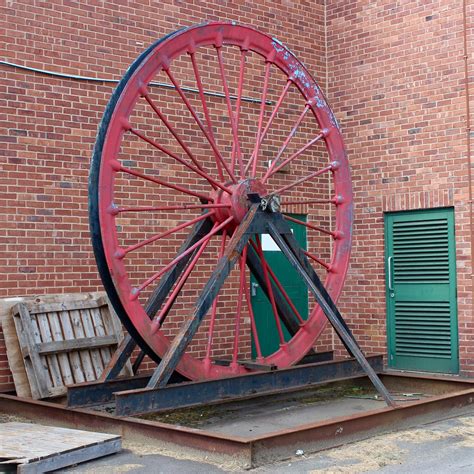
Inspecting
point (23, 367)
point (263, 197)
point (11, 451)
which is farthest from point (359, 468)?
point (23, 367)

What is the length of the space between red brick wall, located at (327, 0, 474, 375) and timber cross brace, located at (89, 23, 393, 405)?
2.02ft

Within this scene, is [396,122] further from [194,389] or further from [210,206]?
[194,389]

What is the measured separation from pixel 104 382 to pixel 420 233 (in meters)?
4.79

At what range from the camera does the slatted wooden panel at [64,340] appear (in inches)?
303

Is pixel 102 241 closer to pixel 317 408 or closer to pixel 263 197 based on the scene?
pixel 263 197

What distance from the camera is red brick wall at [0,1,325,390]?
809cm

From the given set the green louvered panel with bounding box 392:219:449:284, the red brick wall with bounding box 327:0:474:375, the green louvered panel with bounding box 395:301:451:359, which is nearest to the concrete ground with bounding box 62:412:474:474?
the green louvered panel with bounding box 395:301:451:359

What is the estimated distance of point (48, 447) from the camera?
5.63 m

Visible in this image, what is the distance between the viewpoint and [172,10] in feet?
31.5

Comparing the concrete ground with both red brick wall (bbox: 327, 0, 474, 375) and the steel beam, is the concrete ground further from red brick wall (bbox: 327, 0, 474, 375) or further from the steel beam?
red brick wall (bbox: 327, 0, 474, 375)

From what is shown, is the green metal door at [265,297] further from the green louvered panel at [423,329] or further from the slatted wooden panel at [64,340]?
the slatted wooden panel at [64,340]

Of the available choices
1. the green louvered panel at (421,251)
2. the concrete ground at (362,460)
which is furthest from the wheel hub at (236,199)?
the green louvered panel at (421,251)

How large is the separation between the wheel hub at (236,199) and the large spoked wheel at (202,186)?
10 millimetres

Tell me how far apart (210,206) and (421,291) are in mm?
3793
